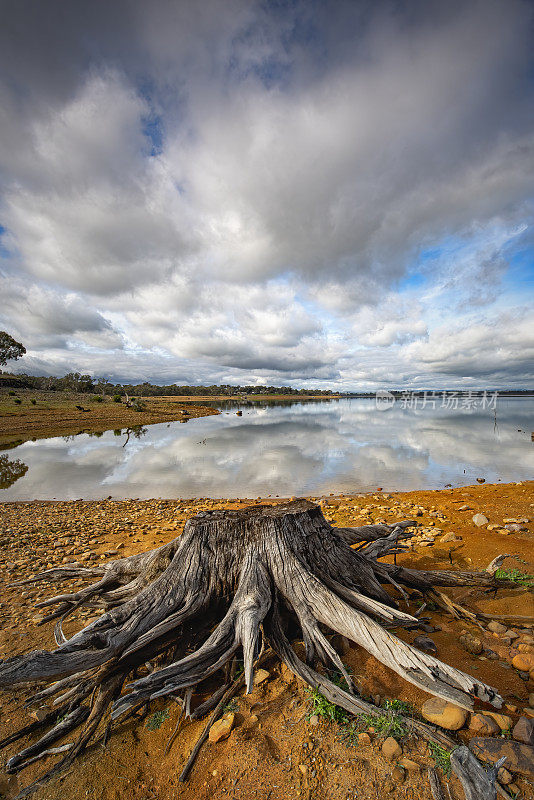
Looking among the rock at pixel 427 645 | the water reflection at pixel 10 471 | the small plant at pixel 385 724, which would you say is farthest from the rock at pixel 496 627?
the water reflection at pixel 10 471

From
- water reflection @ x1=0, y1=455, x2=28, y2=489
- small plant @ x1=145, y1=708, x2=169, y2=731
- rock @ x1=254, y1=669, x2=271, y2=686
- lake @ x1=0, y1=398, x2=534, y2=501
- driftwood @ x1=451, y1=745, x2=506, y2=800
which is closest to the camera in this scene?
driftwood @ x1=451, y1=745, x2=506, y2=800

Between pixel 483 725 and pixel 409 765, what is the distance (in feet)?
2.40

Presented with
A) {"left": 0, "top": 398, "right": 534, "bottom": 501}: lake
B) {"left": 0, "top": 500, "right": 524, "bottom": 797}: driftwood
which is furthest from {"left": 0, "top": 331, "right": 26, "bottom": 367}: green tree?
{"left": 0, "top": 500, "right": 524, "bottom": 797}: driftwood

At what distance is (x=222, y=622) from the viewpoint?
3326mm

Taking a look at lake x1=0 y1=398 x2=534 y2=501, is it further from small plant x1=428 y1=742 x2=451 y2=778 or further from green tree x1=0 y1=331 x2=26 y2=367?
green tree x1=0 y1=331 x2=26 y2=367

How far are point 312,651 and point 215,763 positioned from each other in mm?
1162

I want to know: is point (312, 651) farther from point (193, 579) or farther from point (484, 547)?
point (484, 547)

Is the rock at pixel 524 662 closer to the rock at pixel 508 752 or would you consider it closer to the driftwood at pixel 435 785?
the rock at pixel 508 752

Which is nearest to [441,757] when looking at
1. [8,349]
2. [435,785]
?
[435,785]

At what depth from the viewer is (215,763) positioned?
252 centimetres

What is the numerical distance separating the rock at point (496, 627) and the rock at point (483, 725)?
172 cm

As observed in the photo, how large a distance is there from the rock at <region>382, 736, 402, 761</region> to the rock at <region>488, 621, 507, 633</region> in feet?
7.76

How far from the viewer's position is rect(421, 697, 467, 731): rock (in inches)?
99.7

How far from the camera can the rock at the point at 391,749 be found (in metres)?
2.36
